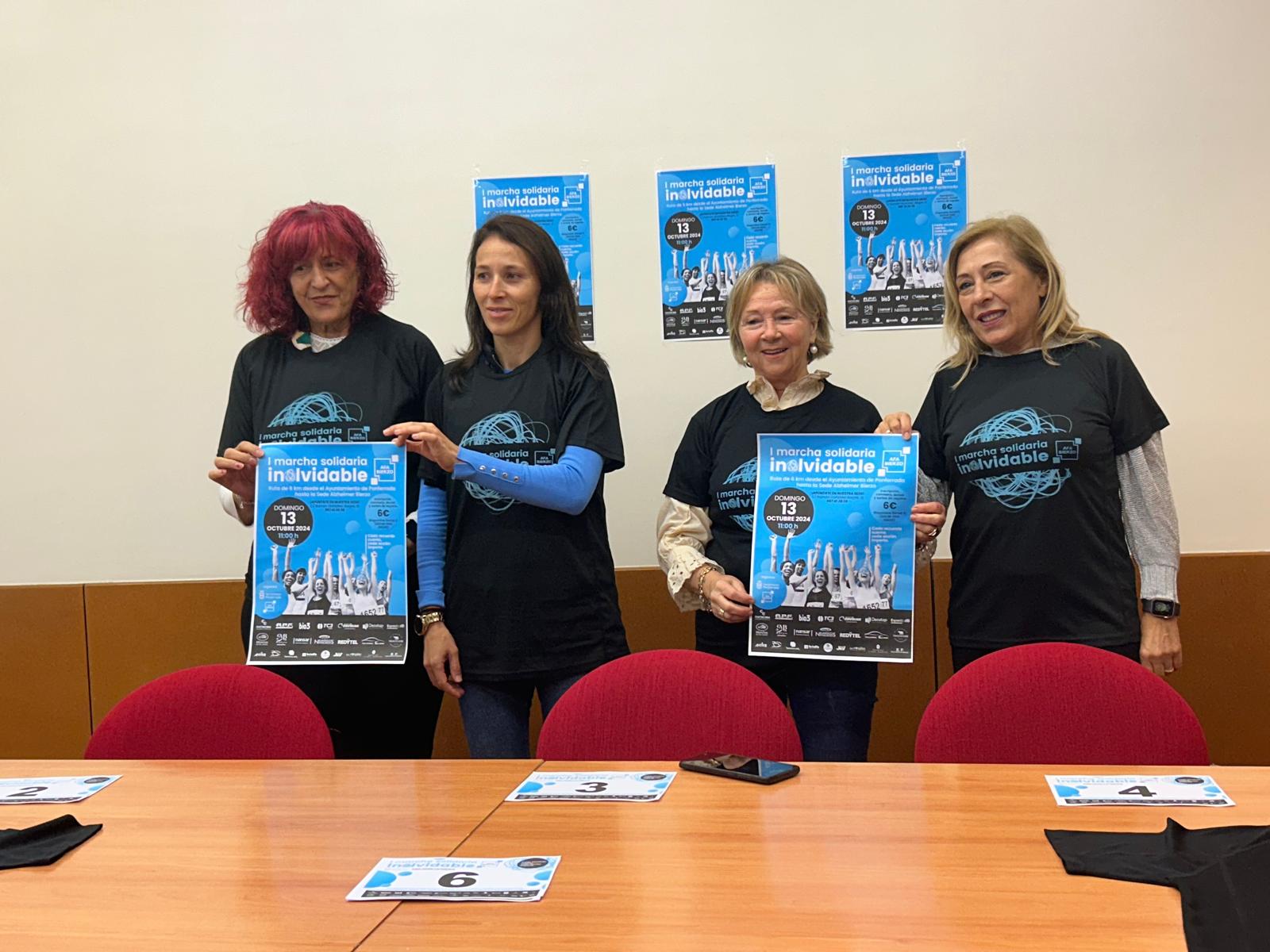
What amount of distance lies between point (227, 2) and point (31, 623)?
236 centimetres

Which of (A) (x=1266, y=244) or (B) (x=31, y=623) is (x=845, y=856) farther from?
(B) (x=31, y=623)

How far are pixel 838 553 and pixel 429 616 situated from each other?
1022 mm

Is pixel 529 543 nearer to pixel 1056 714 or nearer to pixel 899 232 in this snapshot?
pixel 1056 714

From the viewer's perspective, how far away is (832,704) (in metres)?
2.62

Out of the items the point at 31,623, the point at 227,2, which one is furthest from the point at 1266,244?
the point at 31,623

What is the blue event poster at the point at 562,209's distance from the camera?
12.3ft

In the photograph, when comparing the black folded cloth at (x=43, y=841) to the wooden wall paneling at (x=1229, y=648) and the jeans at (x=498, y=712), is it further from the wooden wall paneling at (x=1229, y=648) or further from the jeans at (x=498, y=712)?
the wooden wall paneling at (x=1229, y=648)

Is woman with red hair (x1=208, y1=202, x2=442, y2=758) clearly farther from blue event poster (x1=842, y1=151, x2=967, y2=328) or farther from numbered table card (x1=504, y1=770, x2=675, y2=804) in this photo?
blue event poster (x1=842, y1=151, x2=967, y2=328)

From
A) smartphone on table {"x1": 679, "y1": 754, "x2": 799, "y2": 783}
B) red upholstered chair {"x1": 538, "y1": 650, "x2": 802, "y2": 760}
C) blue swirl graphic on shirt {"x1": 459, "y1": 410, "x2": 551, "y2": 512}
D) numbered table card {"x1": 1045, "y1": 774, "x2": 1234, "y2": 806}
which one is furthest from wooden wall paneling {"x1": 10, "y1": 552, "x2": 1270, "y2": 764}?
numbered table card {"x1": 1045, "y1": 774, "x2": 1234, "y2": 806}

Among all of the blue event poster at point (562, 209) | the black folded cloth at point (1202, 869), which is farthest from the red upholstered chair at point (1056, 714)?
the blue event poster at point (562, 209)

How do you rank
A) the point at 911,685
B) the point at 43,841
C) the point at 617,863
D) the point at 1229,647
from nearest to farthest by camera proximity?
the point at 617,863 < the point at 43,841 < the point at 1229,647 < the point at 911,685

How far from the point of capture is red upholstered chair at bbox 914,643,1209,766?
2057 mm

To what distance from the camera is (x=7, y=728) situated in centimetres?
405

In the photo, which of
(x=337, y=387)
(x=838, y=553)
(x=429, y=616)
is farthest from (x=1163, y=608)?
(x=337, y=387)
